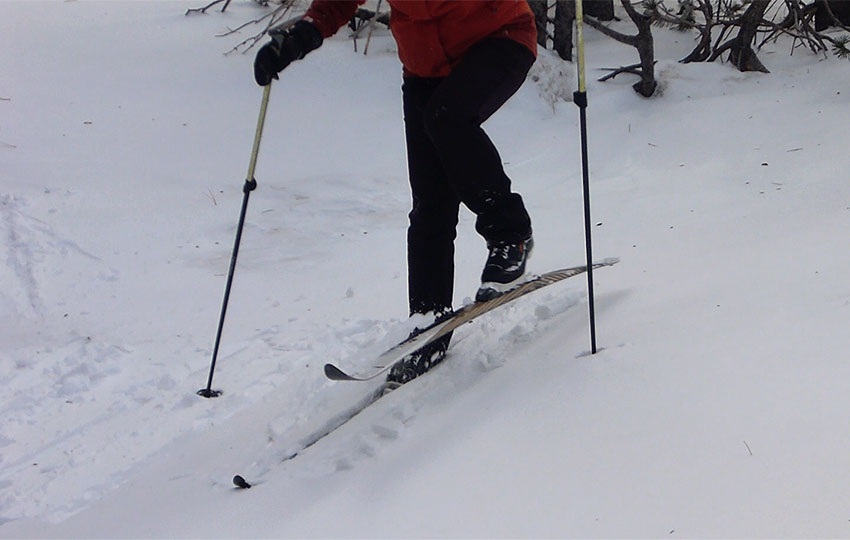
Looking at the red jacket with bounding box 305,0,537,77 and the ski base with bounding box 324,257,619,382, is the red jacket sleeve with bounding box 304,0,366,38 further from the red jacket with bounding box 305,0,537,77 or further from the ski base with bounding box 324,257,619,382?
the ski base with bounding box 324,257,619,382

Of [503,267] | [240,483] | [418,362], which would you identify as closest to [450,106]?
[503,267]

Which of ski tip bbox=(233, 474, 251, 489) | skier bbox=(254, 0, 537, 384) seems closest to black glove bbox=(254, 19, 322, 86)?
skier bbox=(254, 0, 537, 384)

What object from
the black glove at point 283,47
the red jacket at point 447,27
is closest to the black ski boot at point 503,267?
the red jacket at point 447,27

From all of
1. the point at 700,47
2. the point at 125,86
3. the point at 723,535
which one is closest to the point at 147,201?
the point at 125,86

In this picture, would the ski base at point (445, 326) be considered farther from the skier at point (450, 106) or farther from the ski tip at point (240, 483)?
the ski tip at point (240, 483)

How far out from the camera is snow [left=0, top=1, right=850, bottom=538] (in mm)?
1899

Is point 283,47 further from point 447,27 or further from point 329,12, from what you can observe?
point 447,27

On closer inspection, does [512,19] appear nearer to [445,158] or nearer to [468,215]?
[445,158]

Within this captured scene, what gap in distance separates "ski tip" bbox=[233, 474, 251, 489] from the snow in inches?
1.6

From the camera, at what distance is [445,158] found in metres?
2.51

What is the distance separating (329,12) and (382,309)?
5.03 ft

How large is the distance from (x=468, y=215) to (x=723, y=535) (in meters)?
3.80

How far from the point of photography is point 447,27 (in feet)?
8.18

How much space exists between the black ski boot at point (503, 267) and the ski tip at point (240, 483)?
3.08 feet
